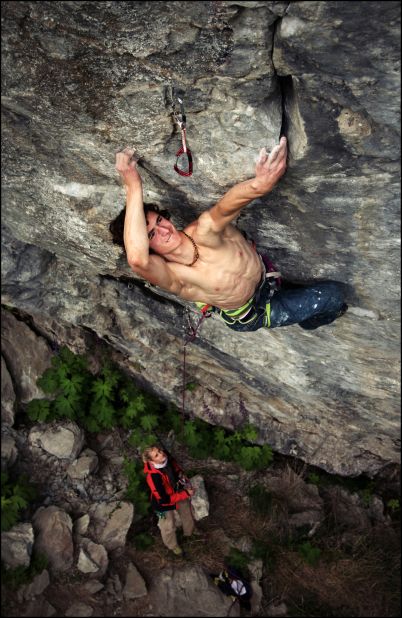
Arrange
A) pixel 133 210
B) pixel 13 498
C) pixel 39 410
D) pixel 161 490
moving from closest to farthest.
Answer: pixel 133 210 → pixel 161 490 → pixel 13 498 → pixel 39 410

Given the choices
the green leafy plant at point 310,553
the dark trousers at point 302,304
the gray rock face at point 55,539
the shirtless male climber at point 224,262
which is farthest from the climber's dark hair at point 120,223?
the green leafy plant at point 310,553

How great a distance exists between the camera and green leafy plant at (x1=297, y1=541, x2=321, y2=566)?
7539 mm

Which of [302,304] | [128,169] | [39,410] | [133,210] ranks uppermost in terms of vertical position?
[128,169]

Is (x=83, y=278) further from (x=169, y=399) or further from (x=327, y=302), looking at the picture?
(x=327, y=302)

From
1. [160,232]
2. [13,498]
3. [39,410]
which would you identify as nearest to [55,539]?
[13,498]

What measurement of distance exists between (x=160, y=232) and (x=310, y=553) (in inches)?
221

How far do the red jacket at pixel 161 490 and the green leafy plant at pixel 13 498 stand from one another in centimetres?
179

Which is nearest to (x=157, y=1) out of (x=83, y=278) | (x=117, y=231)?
(x=117, y=231)

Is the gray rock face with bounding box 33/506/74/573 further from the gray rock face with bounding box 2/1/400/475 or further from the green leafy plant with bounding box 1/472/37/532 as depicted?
the gray rock face with bounding box 2/1/400/475

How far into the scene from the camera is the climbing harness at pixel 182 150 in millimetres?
3658

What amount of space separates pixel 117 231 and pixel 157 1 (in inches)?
91.2

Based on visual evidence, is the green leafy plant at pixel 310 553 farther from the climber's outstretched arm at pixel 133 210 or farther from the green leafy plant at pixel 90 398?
A: the climber's outstretched arm at pixel 133 210

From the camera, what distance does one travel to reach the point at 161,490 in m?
7.10

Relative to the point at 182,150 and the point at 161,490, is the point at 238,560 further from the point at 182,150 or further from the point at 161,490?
the point at 182,150
